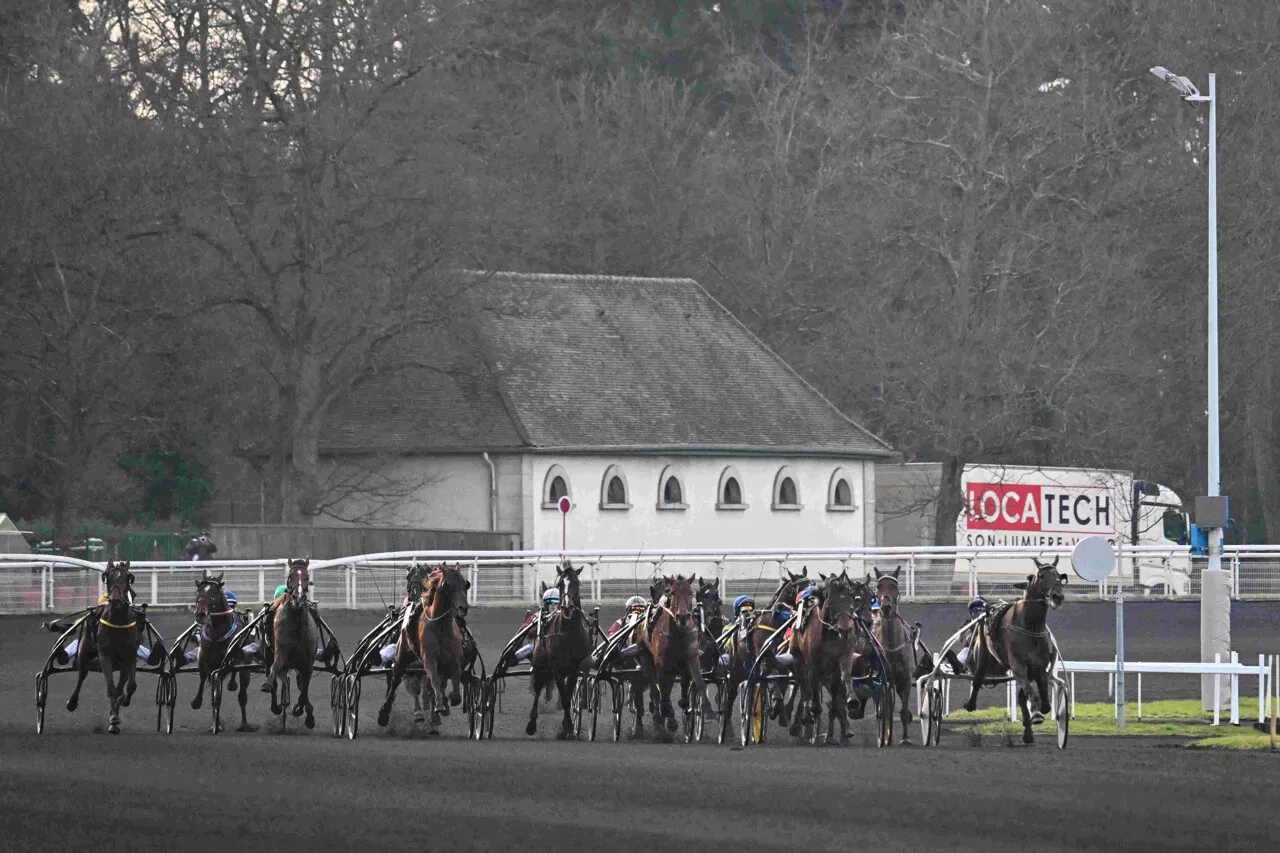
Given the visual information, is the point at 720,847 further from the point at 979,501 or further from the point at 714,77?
the point at 714,77

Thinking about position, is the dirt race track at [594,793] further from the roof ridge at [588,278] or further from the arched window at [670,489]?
the roof ridge at [588,278]

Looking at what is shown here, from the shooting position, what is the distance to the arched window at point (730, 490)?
185 ft

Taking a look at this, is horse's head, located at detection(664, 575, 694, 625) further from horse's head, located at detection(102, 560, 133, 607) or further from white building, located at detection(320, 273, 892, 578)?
white building, located at detection(320, 273, 892, 578)

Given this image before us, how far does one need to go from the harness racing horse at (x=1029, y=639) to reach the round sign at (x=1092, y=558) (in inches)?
61.6

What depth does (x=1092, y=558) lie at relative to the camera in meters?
23.2

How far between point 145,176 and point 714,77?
32.9 m

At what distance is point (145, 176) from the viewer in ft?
153

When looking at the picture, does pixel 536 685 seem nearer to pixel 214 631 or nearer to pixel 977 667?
pixel 214 631

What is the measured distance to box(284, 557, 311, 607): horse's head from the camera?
2209 centimetres

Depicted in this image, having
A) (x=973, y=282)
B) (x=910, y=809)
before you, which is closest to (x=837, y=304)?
(x=973, y=282)

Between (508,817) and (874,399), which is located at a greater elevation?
(874,399)

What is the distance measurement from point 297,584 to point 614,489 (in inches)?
1296

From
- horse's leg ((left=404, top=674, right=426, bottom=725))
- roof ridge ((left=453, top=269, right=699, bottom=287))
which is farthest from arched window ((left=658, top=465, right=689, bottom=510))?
horse's leg ((left=404, top=674, right=426, bottom=725))

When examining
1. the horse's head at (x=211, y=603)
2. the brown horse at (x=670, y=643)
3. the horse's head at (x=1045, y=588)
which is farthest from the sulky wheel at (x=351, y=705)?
the horse's head at (x=1045, y=588)
